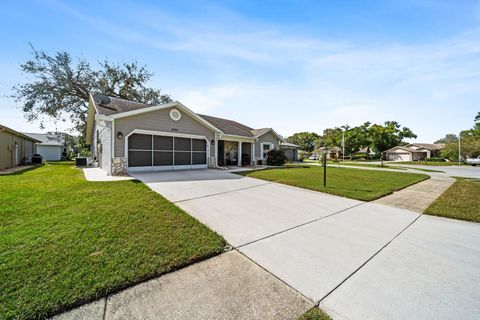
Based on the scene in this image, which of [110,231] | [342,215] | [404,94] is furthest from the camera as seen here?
[404,94]

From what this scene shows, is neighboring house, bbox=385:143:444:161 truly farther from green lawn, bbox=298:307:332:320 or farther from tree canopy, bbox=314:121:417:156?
green lawn, bbox=298:307:332:320

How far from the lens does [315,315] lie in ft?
6.27

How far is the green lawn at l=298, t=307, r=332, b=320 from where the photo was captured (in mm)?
1876

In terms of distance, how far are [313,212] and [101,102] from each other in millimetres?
13883

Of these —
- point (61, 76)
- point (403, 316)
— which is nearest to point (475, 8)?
point (403, 316)

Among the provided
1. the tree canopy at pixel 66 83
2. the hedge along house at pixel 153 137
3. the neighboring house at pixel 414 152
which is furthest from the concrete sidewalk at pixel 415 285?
the neighboring house at pixel 414 152

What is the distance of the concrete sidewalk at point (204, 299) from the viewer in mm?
1871

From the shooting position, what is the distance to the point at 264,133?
18.9 meters

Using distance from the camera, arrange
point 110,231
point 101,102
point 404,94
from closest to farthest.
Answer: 1. point 110,231
2. point 101,102
3. point 404,94

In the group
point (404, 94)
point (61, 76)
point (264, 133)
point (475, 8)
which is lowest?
point (264, 133)

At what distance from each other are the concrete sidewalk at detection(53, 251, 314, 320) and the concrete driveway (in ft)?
0.98

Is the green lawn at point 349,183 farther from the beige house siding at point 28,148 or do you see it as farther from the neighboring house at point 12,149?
the beige house siding at point 28,148

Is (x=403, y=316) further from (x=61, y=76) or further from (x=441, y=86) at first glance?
(x=61, y=76)

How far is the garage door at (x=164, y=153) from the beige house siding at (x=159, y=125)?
1.48ft
